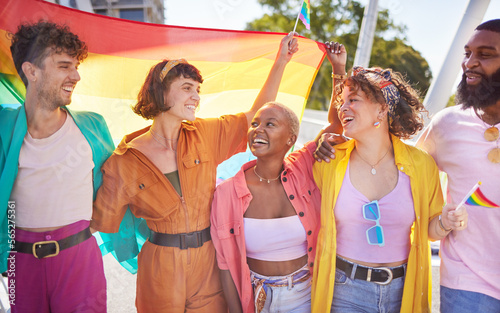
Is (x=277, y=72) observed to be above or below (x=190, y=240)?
above

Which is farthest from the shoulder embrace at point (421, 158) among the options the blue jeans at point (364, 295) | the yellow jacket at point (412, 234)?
the blue jeans at point (364, 295)

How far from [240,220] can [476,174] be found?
→ 1.52 metres

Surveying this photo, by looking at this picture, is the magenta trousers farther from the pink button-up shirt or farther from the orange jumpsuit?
the pink button-up shirt

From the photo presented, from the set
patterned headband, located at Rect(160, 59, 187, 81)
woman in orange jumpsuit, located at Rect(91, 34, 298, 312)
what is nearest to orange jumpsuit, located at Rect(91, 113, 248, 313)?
woman in orange jumpsuit, located at Rect(91, 34, 298, 312)

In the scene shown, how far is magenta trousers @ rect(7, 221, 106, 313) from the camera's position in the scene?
2.28 meters

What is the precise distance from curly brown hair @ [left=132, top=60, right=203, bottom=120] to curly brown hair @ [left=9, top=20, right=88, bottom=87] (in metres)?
0.52

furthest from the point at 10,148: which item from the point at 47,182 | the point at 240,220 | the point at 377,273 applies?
the point at 377,273

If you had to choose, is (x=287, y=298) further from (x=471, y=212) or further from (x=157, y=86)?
(x=157, y=86)

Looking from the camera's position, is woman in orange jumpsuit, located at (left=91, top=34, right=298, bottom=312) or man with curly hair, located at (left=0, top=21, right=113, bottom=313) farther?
woman in orange jumpsuit, located at (left=91, top=34, right=298, bottom=312)

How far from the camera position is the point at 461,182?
2.54 m

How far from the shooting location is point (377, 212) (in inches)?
96.8

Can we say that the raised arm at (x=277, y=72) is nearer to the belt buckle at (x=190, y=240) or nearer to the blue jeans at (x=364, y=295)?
the belt buckle at (x=190, y=240)

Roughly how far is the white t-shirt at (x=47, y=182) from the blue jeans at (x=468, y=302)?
2.40 m

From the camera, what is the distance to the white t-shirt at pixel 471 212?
7.96 feet
